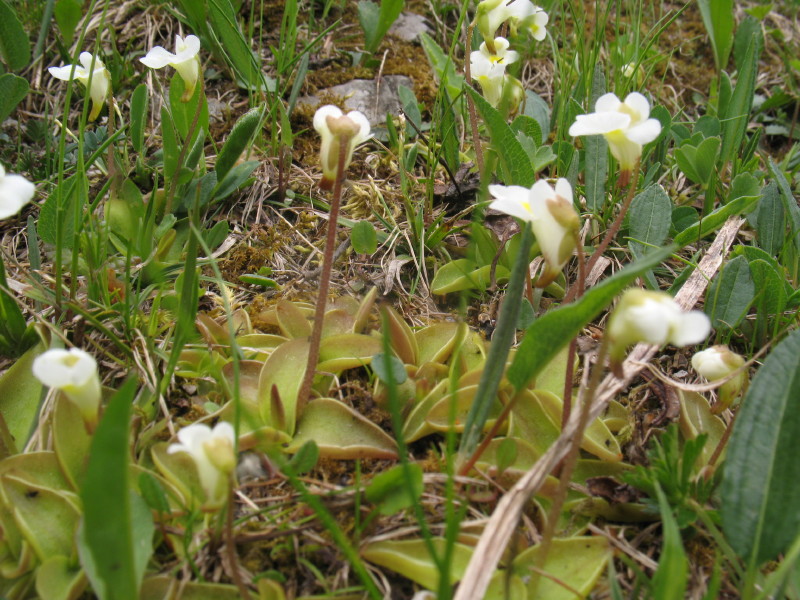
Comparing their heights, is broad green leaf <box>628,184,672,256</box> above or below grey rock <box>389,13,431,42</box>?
below

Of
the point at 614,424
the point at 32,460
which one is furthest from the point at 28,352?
the point at 614,424

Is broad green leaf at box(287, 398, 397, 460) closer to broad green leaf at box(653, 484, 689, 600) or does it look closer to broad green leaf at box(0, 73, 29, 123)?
broad green leaf at box(653, 484, 689, 600)

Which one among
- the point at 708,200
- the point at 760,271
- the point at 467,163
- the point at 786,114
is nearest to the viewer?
the point at 760,271

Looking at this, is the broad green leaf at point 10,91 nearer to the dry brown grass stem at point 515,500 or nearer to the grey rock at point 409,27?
the grey rock at point 409,27

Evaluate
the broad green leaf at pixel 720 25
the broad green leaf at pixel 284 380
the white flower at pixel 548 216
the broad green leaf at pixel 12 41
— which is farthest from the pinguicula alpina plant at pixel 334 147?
the broad green leaf at pixel 720 25

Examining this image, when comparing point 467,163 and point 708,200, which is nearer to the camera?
point 708,200

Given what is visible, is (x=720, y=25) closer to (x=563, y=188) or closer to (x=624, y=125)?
(x=624, y=125)

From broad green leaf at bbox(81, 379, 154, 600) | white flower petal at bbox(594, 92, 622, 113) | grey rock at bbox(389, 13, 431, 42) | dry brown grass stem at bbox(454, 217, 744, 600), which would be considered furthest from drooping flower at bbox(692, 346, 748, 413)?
grey rock at bbox(389, 13, 431, 42)

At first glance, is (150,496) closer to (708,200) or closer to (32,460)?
(32,460)
